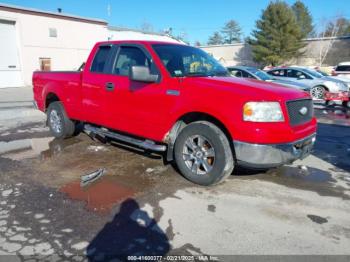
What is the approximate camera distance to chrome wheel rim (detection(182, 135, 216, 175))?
424cm

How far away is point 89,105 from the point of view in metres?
5.77

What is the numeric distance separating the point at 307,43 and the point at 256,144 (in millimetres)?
46108

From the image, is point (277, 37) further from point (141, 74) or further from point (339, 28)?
point (141, 74)

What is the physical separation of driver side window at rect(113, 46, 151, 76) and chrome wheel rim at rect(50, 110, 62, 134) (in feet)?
7.41

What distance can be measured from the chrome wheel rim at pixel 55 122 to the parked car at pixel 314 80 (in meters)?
11.7

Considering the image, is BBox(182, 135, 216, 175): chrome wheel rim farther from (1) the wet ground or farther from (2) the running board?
(2) the running board

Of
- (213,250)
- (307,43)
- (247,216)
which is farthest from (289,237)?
(307,43)

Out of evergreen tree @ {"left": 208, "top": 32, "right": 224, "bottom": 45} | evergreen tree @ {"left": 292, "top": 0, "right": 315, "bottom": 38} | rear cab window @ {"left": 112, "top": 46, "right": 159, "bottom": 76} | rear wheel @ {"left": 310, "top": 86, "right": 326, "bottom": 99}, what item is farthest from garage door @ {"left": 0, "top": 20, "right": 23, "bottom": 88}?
evergreen tree @ {"left": 208, "top": 32, "right": 224, "bottom": 45}

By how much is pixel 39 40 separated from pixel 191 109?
2310 centimetres

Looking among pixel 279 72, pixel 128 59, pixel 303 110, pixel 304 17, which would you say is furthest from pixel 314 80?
pixel 304 17

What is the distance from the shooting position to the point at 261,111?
3748 mm

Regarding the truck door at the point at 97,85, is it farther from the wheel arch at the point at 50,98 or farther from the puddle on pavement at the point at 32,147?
the wheel arch at the point at 50,98

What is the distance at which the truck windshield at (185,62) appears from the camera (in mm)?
4680

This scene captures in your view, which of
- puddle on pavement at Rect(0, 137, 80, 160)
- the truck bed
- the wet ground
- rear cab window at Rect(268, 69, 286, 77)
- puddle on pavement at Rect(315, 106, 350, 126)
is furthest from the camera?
rear cab window at Rect(268, 69, 286, 77)
